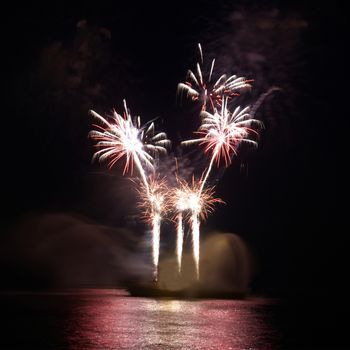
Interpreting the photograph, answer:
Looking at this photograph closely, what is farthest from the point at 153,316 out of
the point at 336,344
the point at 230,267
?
the point at 230,267

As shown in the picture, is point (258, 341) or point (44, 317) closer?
point (258, 341)

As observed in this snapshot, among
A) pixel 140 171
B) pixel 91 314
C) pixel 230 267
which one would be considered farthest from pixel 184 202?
pixel 230 267

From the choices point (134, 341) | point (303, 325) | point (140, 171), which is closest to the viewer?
point (134, 341)

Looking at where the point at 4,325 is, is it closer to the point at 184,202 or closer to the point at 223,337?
the point at 223,337

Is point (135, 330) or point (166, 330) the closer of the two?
point (135, 330)

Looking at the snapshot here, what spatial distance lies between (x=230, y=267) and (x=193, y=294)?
10817 millimetres

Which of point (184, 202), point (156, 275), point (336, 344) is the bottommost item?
point (336, 344)

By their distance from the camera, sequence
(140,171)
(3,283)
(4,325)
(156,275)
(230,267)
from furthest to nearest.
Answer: (3,283), (230,267), (156,275), (140,171), (4,325)

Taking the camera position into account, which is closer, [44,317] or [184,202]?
[44,317]

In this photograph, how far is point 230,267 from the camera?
70938 millimetres

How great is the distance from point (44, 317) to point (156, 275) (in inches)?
913

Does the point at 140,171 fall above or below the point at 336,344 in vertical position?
above

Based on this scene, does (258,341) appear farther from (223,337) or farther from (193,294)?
(193,294)

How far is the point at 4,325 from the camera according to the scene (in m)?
32.4
